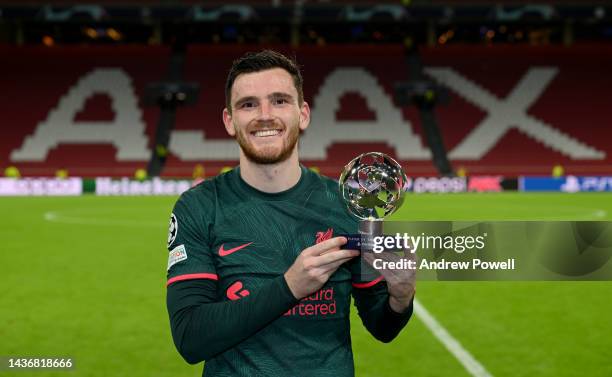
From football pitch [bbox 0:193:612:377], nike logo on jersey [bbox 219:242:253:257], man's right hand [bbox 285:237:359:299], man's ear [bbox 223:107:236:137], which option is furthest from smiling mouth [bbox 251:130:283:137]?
football pitch [bbox 0:193:612:377]

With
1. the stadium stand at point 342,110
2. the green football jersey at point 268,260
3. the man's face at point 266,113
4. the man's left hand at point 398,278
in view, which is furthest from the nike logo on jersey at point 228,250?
the stadium stand at point 342,110

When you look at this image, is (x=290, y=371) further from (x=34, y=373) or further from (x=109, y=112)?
(x=109, y=112)

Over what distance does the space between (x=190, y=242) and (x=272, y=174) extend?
43 cm

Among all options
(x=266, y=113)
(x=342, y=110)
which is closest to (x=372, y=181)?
(x=266, y=113)

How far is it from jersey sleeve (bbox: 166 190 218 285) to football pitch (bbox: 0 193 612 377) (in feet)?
9.65

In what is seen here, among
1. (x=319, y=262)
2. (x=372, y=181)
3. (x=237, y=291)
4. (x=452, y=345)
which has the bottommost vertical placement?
(x=452, y=345)

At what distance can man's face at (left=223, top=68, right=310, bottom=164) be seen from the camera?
2439 millimetres

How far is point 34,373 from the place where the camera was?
5.17 meters

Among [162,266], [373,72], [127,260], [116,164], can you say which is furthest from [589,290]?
[373,72]

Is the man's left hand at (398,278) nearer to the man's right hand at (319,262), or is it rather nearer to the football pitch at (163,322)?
the man's right hand at (319,262)

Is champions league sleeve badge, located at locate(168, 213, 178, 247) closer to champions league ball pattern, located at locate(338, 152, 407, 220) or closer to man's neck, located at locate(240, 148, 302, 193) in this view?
man's neck, located at locate(240, 148, 302, 193)

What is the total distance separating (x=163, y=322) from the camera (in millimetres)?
6723

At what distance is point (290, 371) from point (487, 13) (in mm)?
34439

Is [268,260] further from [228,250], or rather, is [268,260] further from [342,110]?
[342,110]
